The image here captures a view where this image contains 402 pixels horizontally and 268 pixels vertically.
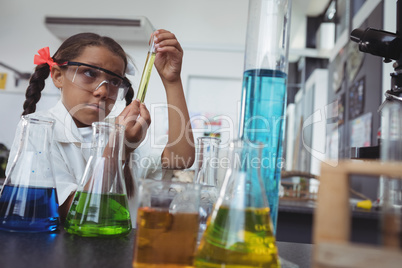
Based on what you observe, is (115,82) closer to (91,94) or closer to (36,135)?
(91,94)

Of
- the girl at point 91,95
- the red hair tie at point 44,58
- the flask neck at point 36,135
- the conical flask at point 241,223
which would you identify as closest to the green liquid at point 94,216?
the flask neck at point 36,135

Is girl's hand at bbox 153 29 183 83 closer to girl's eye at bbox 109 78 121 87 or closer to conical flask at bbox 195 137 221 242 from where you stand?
girl's eye at bbox 109 78 121 87

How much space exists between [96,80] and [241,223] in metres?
0.84

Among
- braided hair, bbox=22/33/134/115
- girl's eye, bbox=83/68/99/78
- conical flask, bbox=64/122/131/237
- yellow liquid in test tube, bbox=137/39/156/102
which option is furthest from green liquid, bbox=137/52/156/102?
braided hair, bbox=22/33/134/115

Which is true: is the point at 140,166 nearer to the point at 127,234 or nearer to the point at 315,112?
the point at 127,234

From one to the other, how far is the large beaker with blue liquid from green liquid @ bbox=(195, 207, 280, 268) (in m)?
0.10

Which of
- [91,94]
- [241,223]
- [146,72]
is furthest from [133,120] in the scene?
[241,223]

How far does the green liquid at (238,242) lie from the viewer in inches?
14.1

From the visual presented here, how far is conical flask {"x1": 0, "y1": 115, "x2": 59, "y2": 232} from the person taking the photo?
552 mm

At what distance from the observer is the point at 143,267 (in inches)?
14.5

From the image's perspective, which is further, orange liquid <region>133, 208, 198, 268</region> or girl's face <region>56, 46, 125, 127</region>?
girl's face <region>56, 46, 125, 127</region>

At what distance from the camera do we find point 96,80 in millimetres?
1096

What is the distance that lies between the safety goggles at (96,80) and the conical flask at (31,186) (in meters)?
0.49

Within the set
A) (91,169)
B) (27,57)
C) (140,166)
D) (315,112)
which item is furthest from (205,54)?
(91,169)
